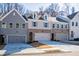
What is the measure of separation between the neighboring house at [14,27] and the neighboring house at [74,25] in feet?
3.34

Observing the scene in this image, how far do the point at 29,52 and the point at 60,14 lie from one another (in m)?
1.10

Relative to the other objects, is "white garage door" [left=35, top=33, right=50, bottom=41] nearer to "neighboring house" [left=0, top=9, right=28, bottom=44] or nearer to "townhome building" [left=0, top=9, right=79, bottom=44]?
"townhome building" [left=0, top=9, right=79, bottom=44]

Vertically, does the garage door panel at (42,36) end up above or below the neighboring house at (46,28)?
below

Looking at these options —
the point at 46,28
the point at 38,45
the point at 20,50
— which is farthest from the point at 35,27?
the point at 20,50

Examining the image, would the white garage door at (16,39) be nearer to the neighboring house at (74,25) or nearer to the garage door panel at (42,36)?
the garage door panel at (42,36)

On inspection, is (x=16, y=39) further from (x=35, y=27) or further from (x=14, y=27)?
(x=35, y=27)

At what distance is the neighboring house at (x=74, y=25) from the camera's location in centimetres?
554

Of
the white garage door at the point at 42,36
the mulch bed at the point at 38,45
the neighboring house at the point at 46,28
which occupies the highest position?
the neighboring house at the point at 46,28

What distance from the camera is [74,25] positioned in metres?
5.57

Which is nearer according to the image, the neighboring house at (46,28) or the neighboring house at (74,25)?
the neighboring house at (74,25)

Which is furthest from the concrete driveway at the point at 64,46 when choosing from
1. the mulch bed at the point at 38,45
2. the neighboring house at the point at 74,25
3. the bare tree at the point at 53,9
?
the bare tree at the point at 53,9

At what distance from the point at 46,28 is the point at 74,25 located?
0.64 m

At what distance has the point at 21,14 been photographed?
561cm

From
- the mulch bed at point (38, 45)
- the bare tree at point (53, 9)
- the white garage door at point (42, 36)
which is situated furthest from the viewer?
the white garage door at point (42, 36)
